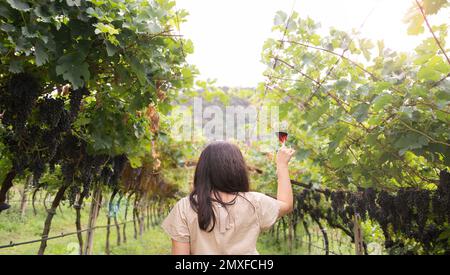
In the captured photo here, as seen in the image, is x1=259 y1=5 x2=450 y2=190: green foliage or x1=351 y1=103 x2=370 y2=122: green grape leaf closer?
x1=259 y1=5 x2=450 y2=190: green foliage

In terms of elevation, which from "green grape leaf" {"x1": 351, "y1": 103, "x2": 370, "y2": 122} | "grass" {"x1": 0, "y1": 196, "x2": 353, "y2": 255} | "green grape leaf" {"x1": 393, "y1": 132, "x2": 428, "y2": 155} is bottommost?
"grass" {"x1": 0, "y1": 196, "x2": 353, "y2": 255}

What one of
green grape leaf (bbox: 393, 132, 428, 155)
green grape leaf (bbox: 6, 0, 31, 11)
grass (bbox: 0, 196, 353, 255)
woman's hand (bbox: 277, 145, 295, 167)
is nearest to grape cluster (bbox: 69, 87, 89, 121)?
green grape leaf (bbox: 6, 0, 31, 11)

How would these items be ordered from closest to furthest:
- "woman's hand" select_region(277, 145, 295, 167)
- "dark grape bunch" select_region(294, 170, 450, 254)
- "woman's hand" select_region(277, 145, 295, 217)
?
"woman's hand" select_region(277, 145, 295, 217) → "woman's hand" select_region(277, 145, 295, 167) → "dark grape bunch" select_region(294, 170, 450, 254)

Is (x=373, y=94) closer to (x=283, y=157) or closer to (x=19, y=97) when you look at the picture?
(x=283, y=157)

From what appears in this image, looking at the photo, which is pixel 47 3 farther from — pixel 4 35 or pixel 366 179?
pixel 366 179

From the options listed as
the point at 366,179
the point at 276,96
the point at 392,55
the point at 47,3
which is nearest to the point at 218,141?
the point at 47,3

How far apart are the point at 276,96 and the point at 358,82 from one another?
1.08 metres

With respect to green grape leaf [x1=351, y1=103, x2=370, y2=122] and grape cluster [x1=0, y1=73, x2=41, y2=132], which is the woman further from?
grape cluster [x1=0, y1=73, x2=41, y2=132]

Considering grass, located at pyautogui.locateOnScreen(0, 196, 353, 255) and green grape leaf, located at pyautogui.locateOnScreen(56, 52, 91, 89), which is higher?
green grape leaf, located at pyautogui.locateOnScreen(56, 52, 91, 89)

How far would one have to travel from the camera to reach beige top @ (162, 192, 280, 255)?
1917 millimetres

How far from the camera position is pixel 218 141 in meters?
2.07

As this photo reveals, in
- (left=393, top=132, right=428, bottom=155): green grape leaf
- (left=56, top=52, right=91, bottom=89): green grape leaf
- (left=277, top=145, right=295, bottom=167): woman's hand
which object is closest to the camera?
(left=277, top=145, right=295, bottom=167): woman's hand

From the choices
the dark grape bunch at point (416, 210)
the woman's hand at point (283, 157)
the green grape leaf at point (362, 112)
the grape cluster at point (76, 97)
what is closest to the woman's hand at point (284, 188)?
the woman's hand at point (283, 157)

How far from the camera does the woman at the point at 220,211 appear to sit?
192cm
